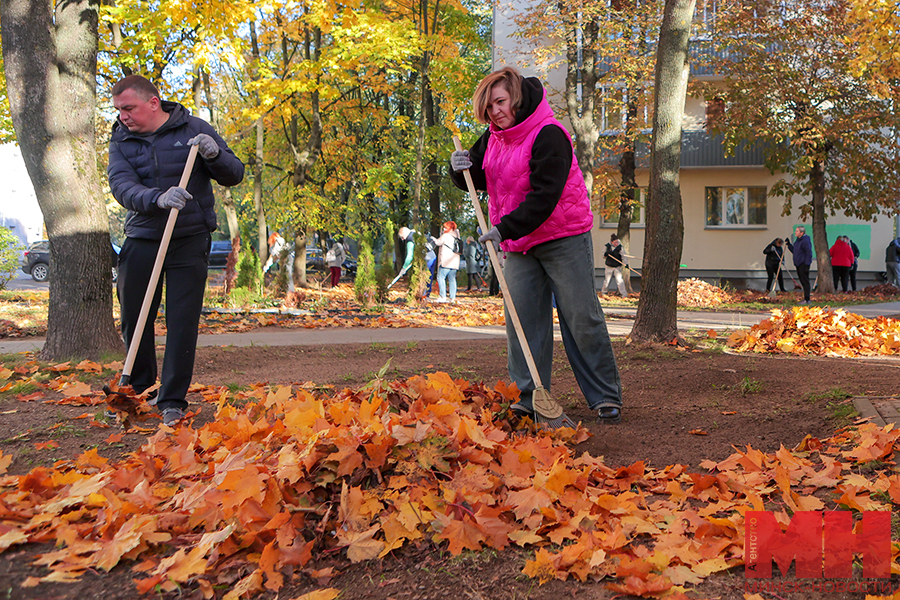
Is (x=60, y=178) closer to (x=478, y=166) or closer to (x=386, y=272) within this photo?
(x=478, y=166)

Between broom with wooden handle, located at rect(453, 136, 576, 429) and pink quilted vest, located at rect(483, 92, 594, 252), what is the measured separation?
154 millimetres

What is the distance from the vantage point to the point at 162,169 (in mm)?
4168

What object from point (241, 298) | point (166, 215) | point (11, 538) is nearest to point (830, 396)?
point (166, 215)

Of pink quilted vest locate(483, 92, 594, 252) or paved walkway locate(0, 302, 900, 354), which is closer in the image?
pink quilted vest locate(483, 92, 594, 252)

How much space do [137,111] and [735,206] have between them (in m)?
24.6

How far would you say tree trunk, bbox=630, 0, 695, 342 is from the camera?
23.0 feet

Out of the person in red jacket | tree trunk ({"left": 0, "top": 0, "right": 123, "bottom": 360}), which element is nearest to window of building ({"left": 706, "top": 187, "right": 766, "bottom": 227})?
the person in red jacket

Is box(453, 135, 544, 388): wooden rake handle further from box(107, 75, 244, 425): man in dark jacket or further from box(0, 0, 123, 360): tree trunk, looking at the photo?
box(0, 0, 123, 360): tree trunk

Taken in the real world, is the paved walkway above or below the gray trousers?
below

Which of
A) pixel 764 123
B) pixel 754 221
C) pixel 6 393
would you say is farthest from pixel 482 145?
pixel 754 221

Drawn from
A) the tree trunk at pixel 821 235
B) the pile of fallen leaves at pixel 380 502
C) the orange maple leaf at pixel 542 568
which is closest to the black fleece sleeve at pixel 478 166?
the pile of fallen leaves at pixel 380 502

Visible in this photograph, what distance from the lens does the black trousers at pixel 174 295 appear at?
13.3 ft

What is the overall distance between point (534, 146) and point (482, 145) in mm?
496

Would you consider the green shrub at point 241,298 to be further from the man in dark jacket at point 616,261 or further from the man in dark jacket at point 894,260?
the man in dark jacket at point 894,260
